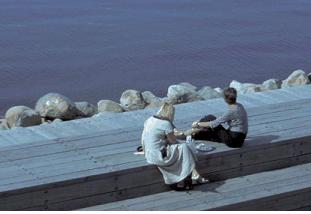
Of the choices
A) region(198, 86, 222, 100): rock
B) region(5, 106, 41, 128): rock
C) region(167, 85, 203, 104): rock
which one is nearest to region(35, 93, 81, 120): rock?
region(5, 106, 41, 128): rock

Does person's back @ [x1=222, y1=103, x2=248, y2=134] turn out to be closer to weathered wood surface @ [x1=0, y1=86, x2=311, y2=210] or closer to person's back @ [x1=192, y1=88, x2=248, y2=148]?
person's back @ [x1=192, y1=88, x2=248, y2=148]

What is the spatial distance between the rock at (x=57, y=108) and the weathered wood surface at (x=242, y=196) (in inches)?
200

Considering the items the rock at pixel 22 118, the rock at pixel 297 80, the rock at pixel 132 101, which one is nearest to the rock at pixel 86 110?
the rock at pixel 132 101

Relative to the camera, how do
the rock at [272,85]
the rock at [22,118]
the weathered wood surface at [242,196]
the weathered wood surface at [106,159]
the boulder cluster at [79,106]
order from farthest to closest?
the rock at [272,85]
the boulder cluster at [79,106]
the rock at [22,118]
the weathered wood surface at [242,196]
the weathered wood surface at [106,159]

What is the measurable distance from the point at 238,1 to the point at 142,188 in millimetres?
20332

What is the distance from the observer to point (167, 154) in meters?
8.25

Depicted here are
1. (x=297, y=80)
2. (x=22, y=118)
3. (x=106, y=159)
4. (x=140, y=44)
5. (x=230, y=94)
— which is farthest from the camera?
(x=140, y=44)

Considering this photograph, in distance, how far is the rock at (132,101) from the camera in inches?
564

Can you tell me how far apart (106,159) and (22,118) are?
451 centimetres

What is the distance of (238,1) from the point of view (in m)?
27.9

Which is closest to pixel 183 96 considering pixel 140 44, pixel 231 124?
pixel 231 124

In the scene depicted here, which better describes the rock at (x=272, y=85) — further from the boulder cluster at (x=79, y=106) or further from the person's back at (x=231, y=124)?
the person's back at (x=231, y=124)

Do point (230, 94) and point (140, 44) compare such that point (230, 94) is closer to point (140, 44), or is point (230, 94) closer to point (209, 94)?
point (209, 94)

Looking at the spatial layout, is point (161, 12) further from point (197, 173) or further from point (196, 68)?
point (197, 173)
